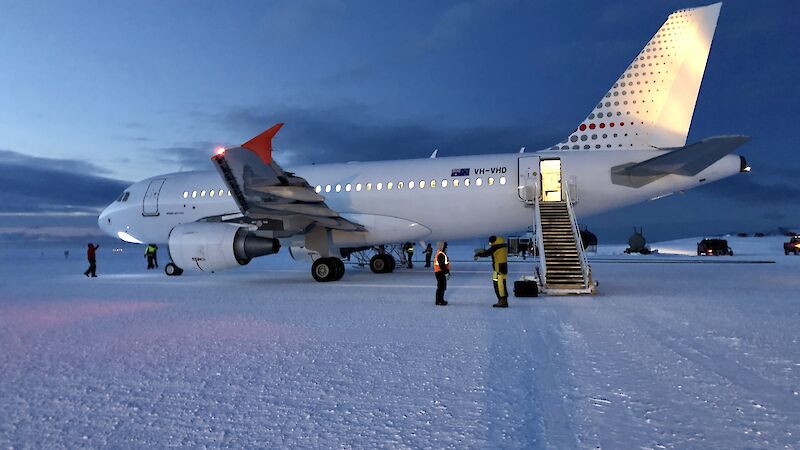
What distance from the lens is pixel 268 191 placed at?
1266 centimetres

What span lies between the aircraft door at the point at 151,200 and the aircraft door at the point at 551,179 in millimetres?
12661

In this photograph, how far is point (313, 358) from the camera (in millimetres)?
5199

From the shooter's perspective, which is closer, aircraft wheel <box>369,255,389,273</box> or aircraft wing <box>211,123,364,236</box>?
aircraft wing <box>211,123,364,236</box>

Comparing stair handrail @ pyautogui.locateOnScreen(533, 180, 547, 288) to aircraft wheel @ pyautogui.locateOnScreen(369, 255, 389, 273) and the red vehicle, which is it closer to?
aircraft wheel @ pyautogui.locateOnScreen(369, 255, 389, 273)

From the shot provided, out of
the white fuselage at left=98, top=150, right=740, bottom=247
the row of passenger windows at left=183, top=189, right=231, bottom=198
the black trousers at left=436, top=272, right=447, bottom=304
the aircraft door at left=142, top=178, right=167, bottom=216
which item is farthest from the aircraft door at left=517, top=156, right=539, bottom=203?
the aircraft door at left=142, top=178, right=167, bottom=216

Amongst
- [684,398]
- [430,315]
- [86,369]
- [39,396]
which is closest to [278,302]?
[430,315]

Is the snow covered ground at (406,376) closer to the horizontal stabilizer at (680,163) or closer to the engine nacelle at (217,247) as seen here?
the horizontal stabilizer at (680,163)

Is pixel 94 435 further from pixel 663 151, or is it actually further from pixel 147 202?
pixel 147 202

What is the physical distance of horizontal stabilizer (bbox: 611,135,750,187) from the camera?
1092 cm

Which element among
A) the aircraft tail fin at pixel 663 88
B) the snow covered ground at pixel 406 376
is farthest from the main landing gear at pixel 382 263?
the snow covered ground at pixel 406 376

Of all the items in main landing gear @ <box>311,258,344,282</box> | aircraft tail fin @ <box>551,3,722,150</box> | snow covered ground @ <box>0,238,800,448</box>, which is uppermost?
aircraft tail fin @ <box>551,3,722,150</box>

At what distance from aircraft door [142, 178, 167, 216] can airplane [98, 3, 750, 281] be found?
130 inches

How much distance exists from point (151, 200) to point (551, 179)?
1313cm

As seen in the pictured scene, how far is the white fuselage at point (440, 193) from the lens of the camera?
523 inches
